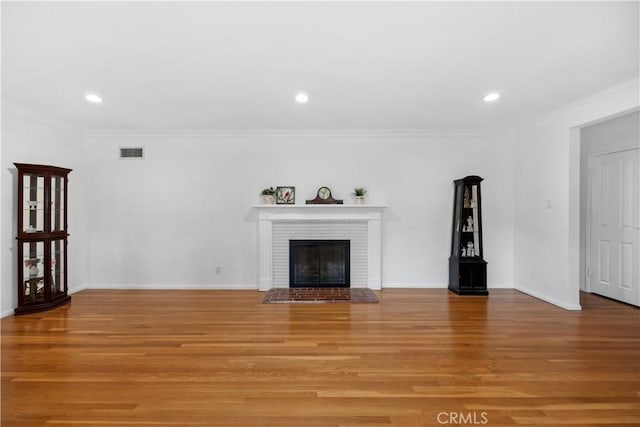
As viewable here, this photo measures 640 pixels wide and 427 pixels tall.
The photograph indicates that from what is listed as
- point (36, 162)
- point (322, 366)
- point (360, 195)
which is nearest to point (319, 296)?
point (360, 195)

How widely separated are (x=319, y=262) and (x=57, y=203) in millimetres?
3615

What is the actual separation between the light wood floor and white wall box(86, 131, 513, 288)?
1.15 metres

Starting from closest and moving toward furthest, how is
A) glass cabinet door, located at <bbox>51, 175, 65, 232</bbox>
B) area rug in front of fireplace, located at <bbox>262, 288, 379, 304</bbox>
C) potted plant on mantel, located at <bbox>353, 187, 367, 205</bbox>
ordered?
glass cabinet door, located at <bbox>51, 175, 65, 232</bbox> < area rug in front of fireplace, located at <bbox>262, 288, 379, 304</bbox> < potted plant on mantel, located at <bbox>353, 187, 367, 205</bbox>

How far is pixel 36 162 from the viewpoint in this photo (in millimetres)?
4523

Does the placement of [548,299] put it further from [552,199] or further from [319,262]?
[319,262]

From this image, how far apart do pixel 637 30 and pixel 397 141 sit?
3.22 metres

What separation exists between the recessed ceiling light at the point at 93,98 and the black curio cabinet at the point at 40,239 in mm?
1103

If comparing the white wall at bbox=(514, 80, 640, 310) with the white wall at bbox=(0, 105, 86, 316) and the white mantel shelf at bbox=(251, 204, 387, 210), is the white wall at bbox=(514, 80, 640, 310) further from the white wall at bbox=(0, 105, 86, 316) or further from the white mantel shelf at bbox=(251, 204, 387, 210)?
the white wall at bbox=(0, 105, 86, 316)

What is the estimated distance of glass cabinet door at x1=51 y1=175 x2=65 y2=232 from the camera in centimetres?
447

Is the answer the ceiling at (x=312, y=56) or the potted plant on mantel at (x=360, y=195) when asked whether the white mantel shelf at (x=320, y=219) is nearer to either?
the potted plant on mantel at (x=360, y=195)

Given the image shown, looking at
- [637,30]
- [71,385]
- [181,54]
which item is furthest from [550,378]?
[181,54]

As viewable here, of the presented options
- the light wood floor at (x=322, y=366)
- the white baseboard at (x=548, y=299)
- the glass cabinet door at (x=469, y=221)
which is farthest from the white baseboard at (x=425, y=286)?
the light wood floor at (x=322, y=366)

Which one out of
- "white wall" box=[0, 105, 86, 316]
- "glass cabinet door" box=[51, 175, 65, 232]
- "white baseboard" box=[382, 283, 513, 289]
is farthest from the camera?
"white baseboard" box=[382, 283, 513, 289]

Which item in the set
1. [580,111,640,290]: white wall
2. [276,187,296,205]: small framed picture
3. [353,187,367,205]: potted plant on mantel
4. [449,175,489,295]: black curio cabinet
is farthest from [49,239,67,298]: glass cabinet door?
[580,111,640,290]: white wall
